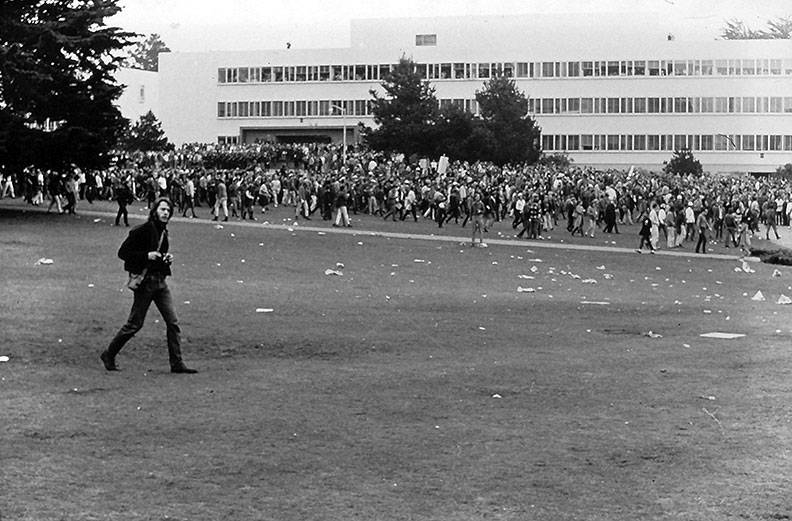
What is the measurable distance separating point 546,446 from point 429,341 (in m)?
7.74

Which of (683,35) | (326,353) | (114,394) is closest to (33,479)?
(114,394)

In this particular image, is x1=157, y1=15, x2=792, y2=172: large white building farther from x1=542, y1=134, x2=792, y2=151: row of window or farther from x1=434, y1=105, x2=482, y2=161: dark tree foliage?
x1=434, y1=105, x2=482, y2=161: dark tree foliage

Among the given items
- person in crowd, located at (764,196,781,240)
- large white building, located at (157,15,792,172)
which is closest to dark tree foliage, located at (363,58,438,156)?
large white building, located at (157,15,792,172)

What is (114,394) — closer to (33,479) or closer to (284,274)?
(33,479)

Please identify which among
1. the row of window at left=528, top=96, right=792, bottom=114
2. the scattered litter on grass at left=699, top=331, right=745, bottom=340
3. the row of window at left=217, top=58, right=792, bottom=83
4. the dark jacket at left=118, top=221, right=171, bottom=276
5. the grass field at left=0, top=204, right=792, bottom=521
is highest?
the row of window at left=217, top=58, right=792, bottom=83

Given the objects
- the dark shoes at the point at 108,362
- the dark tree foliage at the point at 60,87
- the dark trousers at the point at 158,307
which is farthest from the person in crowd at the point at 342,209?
the dark trousers at the point at 158,307

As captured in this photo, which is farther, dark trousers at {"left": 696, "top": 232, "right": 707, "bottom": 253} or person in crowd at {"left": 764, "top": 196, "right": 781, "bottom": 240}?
person in crowd at {"left": 764, "top": 196, "right": 781, "bottom": 240}

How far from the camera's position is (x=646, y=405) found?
1348 cm

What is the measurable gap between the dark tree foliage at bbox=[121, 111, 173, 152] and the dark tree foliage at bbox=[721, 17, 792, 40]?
42.0m

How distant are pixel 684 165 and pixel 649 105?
43.3 ft

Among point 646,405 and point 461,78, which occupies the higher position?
point 461,78

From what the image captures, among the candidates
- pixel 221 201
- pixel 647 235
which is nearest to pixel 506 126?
pixel 221 201

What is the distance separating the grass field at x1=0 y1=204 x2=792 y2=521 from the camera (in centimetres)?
941

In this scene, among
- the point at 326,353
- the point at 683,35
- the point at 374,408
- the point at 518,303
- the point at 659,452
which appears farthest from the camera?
the point at 683,35
